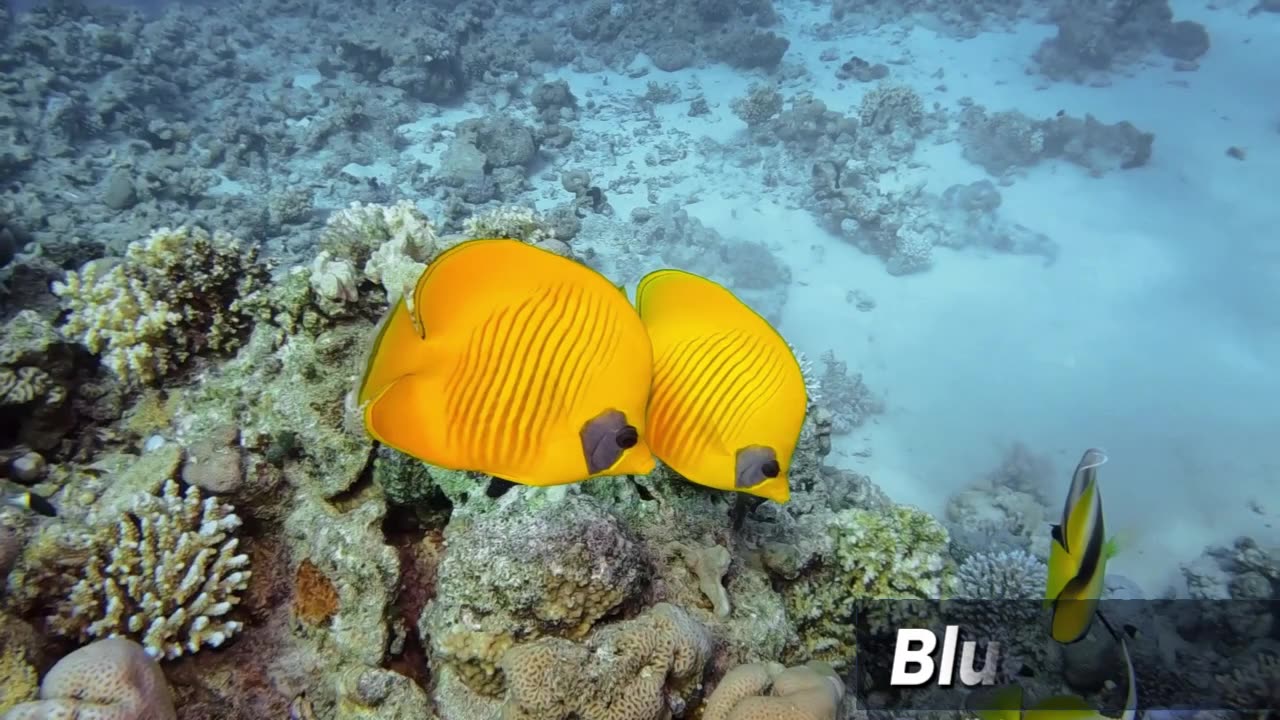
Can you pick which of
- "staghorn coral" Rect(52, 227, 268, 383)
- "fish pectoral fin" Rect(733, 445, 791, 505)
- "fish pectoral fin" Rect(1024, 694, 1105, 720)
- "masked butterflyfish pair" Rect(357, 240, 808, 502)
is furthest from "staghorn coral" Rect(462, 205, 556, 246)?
"fish pectoral fin" Rect(1024, 694, 1105, 720)

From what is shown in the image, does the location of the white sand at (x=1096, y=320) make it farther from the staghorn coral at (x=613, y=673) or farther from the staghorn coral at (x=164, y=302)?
the staghorn coral at (x=164, y=302)

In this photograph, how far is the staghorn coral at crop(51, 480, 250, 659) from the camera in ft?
8.37

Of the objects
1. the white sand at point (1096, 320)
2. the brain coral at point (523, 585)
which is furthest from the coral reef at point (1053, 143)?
the brain coral at point (523, 585)

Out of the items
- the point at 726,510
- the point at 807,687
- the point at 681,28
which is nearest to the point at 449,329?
the point at 807,687

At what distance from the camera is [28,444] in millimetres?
3352

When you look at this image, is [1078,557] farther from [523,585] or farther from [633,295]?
[633,295]

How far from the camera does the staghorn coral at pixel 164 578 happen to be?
2551mm

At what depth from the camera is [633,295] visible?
10.0 meters

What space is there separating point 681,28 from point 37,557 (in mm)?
20629

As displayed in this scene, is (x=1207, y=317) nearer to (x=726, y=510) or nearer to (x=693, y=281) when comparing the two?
(x=726, y=510)

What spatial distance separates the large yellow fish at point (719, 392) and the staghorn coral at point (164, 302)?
9.75ft

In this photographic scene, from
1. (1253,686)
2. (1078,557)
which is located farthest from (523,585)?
(1253,686)

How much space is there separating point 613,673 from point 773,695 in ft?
1.91

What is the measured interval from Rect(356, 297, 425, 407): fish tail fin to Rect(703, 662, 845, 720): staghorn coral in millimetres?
1663
